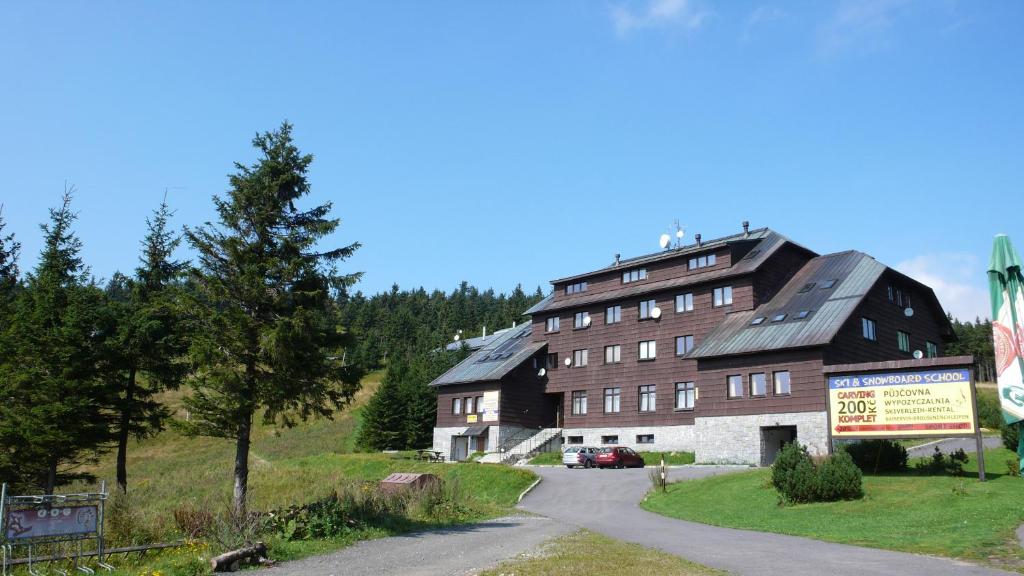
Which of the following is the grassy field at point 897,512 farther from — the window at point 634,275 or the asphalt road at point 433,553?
the window at point 634,275

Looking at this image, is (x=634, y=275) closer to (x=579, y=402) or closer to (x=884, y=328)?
(x=579, y=402)

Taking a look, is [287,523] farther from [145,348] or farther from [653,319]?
[653,319]

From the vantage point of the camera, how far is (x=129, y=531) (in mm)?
15914

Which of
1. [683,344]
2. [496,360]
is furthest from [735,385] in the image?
[496,360]

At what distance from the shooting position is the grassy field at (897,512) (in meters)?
14.7

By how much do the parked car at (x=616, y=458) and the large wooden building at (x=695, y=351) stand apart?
3.39m

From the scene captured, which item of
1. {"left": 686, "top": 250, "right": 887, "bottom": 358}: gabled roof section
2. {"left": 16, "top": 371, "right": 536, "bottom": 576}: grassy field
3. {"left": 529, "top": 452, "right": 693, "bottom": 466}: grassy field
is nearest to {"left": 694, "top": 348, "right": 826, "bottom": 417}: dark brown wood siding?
{"left": 686, "top": 250, "right": 887, "bottom": 358}: gabled roof section

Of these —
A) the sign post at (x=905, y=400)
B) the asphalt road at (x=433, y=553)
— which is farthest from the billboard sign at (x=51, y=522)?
the sign post at (x=905, y=400)

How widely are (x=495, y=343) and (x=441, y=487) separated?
3715cm

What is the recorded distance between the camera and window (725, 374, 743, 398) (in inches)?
1446

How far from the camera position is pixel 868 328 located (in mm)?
37656

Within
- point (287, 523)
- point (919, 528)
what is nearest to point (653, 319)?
point (919, 528)

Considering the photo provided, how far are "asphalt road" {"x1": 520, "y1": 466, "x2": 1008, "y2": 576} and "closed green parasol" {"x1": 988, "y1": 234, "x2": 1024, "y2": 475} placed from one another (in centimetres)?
954

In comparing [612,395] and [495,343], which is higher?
[495,343]
